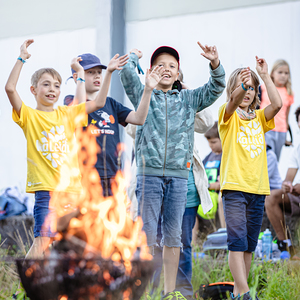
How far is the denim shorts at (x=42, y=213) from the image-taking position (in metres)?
2.35

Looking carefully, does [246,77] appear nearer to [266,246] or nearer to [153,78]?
[153,78]

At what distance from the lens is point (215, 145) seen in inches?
185

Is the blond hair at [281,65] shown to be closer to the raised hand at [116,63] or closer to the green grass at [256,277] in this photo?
the green grass at [256,277]

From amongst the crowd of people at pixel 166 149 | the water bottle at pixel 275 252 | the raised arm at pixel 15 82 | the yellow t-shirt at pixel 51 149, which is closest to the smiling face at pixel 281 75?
the crowd of people at pixel 166 149

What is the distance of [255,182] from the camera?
8.61 feet

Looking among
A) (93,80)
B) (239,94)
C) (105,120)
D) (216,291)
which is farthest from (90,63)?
(216,291)

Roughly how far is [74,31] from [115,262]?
458 centimetres

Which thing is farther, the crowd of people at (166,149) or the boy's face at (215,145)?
the boy's face at (215,145)

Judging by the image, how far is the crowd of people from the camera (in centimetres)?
246

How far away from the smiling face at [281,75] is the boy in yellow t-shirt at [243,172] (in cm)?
198

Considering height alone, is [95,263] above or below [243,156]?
below

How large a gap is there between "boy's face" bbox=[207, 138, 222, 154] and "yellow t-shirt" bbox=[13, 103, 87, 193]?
2283mm

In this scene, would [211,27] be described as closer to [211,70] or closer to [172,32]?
[172,32]

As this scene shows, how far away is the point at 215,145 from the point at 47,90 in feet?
8.17
